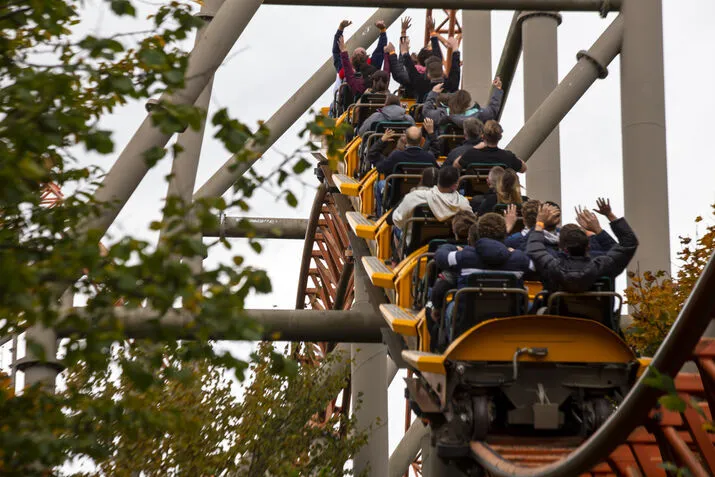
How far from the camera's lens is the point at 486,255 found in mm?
9344

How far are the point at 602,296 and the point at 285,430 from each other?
38.0ft

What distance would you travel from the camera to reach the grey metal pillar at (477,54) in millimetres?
23984

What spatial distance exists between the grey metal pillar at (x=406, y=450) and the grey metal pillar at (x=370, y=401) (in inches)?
58.0

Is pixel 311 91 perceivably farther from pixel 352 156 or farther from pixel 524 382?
pixel 524 382

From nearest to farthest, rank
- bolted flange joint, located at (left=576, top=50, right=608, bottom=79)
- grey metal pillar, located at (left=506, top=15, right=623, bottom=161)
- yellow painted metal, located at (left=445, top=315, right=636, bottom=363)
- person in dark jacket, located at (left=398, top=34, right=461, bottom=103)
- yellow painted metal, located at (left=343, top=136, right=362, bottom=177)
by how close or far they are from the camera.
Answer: yellow painted metal, located at (left=445, top=315, right=636, bottom=363), yellow painted metal, located at (left=343, top=136, right=362, bottom=177), person in dark jacket, located at (left=398, top=34, right=461, bottom=103), grey metal pillar, located at (left=506, top=15, right=623, bottom=161), bolted flange joint, located at (left=576, top=50, right=608, bottom=79)

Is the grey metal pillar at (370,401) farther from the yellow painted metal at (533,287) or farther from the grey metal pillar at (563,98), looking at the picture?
the yellow painted metal at (533,287)

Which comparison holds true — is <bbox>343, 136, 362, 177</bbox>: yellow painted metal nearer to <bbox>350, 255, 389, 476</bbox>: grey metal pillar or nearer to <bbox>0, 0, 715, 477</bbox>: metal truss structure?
<bbox>0, 0, 715, 477</bbox>: metal truss structure

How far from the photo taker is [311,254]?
79.2 feet

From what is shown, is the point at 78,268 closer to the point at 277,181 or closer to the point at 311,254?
the point at 277,181

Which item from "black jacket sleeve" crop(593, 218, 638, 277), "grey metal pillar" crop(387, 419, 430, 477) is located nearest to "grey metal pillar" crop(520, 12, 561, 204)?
"grey metal pillar" crop(387, 419, 430, 477)

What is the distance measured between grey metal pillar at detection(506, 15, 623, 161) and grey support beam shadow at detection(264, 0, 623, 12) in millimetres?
317

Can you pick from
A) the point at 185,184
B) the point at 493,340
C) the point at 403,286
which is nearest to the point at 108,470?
the point at 185,184

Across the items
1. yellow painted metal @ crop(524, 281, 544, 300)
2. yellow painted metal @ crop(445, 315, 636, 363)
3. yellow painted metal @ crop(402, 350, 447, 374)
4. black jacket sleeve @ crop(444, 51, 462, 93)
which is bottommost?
yellow painted metal @ crop(402, 350, 447, 374)

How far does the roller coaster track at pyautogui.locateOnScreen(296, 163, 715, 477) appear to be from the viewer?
6160mm
